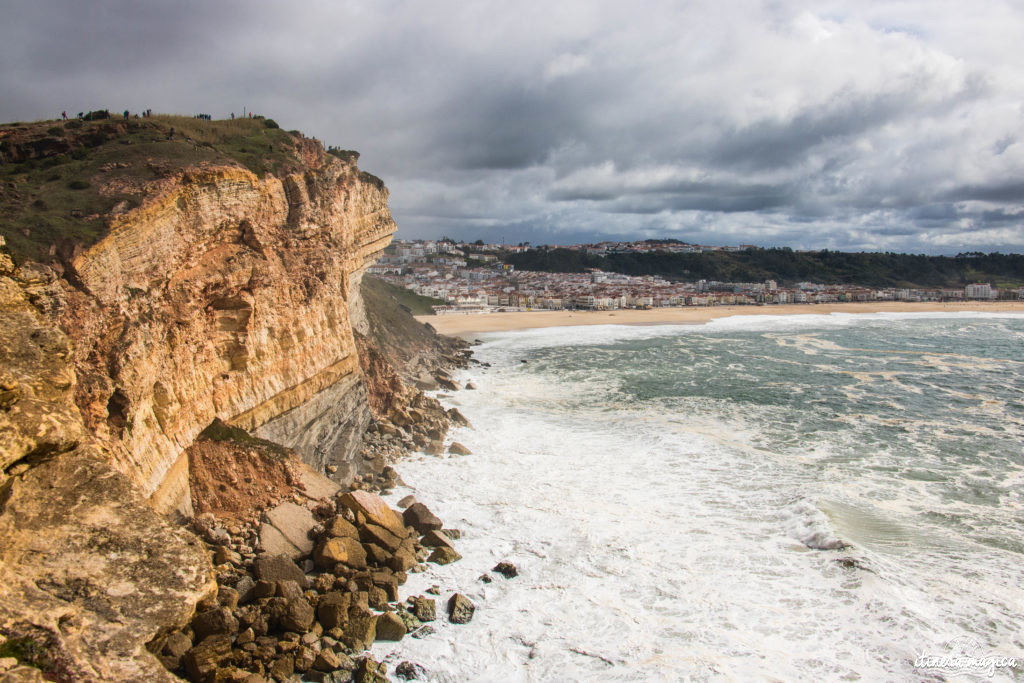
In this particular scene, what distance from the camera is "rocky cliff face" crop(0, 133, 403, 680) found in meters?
4.60

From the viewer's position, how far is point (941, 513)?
1180 cm

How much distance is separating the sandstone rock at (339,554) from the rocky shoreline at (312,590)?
2 centimetres

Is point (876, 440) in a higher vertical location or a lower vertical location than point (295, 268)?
lower

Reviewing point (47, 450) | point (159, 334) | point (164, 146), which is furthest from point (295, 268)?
point (47, 450)

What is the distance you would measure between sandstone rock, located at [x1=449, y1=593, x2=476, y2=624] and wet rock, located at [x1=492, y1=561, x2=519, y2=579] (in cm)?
108

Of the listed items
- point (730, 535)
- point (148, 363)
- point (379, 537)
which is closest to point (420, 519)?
point (379, 537)

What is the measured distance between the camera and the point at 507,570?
30.9ft

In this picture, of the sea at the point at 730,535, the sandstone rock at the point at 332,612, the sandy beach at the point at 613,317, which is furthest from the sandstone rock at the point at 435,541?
the sandy beach at the point at 613,317

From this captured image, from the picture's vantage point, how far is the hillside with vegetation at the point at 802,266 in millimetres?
121125

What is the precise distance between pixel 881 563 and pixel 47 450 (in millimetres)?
11896

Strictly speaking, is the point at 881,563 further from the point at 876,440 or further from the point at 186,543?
the point at 186,543

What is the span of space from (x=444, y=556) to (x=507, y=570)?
1.12 metres

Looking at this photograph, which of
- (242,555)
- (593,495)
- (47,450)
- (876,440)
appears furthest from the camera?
(876,440)

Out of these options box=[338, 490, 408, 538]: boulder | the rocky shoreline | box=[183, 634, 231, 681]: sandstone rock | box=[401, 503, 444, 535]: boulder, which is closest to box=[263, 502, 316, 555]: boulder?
the rocky shoreline
